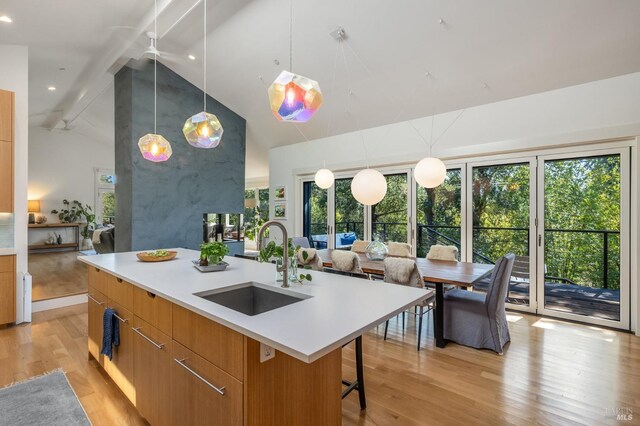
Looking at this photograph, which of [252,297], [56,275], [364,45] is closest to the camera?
[252,297]

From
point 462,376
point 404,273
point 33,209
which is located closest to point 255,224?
point 33,209

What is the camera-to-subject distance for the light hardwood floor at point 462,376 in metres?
2.07

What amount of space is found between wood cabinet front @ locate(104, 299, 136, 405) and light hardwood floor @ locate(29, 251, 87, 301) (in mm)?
2982

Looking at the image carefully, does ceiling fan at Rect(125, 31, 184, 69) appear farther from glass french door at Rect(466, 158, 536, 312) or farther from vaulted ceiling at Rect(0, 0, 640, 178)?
glass french door at Rect(466, 158, 536, 312)

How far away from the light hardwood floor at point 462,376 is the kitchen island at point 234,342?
20.7 inches

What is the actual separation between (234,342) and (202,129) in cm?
194

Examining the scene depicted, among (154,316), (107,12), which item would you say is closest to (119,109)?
(107,12)

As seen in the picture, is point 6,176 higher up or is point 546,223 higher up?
point 6,176

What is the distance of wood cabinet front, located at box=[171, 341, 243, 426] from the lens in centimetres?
127

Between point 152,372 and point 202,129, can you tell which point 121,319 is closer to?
point 152,372

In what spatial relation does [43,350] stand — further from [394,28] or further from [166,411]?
[394,28]

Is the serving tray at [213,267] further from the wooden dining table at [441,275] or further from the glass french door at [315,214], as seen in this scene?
the glass french door at [315,214]

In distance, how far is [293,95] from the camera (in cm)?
178

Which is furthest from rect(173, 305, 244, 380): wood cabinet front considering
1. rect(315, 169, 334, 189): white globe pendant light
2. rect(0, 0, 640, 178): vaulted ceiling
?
rect(0, 0, 640, 178): vaulted ceiling
